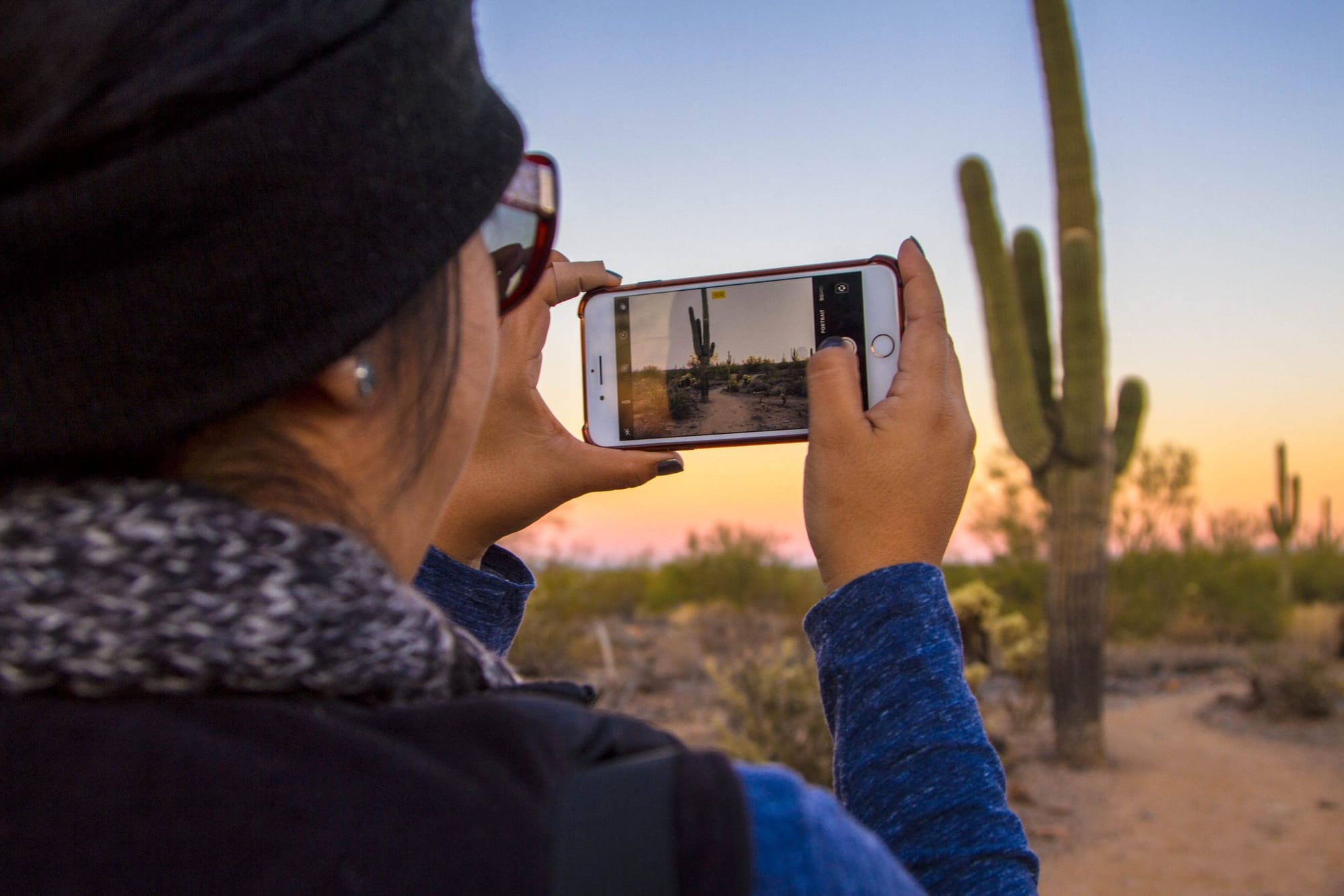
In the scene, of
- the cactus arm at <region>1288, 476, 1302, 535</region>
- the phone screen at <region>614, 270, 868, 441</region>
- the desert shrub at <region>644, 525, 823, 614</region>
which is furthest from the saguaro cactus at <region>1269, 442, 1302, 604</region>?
the phone screen at <region>614, 270, 868, 441</region>

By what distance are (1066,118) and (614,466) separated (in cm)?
787

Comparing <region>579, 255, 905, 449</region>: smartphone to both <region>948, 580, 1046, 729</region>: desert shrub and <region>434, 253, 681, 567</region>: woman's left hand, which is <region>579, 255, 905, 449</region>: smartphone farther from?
<region>948, 580, 1046, 729</region>: desert shrub

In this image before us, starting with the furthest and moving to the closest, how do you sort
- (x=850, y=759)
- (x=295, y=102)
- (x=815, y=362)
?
(x=815, y=362) → (x=850, y=759) → (x=295, y=102)

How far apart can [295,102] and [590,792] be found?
499mm

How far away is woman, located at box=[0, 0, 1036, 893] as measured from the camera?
1.95ft

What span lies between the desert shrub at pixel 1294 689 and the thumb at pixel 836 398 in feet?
33.8

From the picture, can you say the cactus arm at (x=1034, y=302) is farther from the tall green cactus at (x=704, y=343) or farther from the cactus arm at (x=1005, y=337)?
the tall green cactus at (x=704, y=343)

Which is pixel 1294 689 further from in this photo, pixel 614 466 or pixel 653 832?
pixel 653 832

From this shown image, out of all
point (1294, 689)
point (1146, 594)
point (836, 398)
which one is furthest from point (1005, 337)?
point (1146, 594)

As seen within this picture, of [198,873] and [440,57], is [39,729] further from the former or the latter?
[440,57]

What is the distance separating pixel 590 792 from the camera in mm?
628

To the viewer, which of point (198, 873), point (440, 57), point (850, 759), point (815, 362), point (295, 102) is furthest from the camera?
point (815, 362)

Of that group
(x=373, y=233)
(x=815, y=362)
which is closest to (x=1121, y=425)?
(x=815, y=362)

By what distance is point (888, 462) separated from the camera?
4.00 feet
